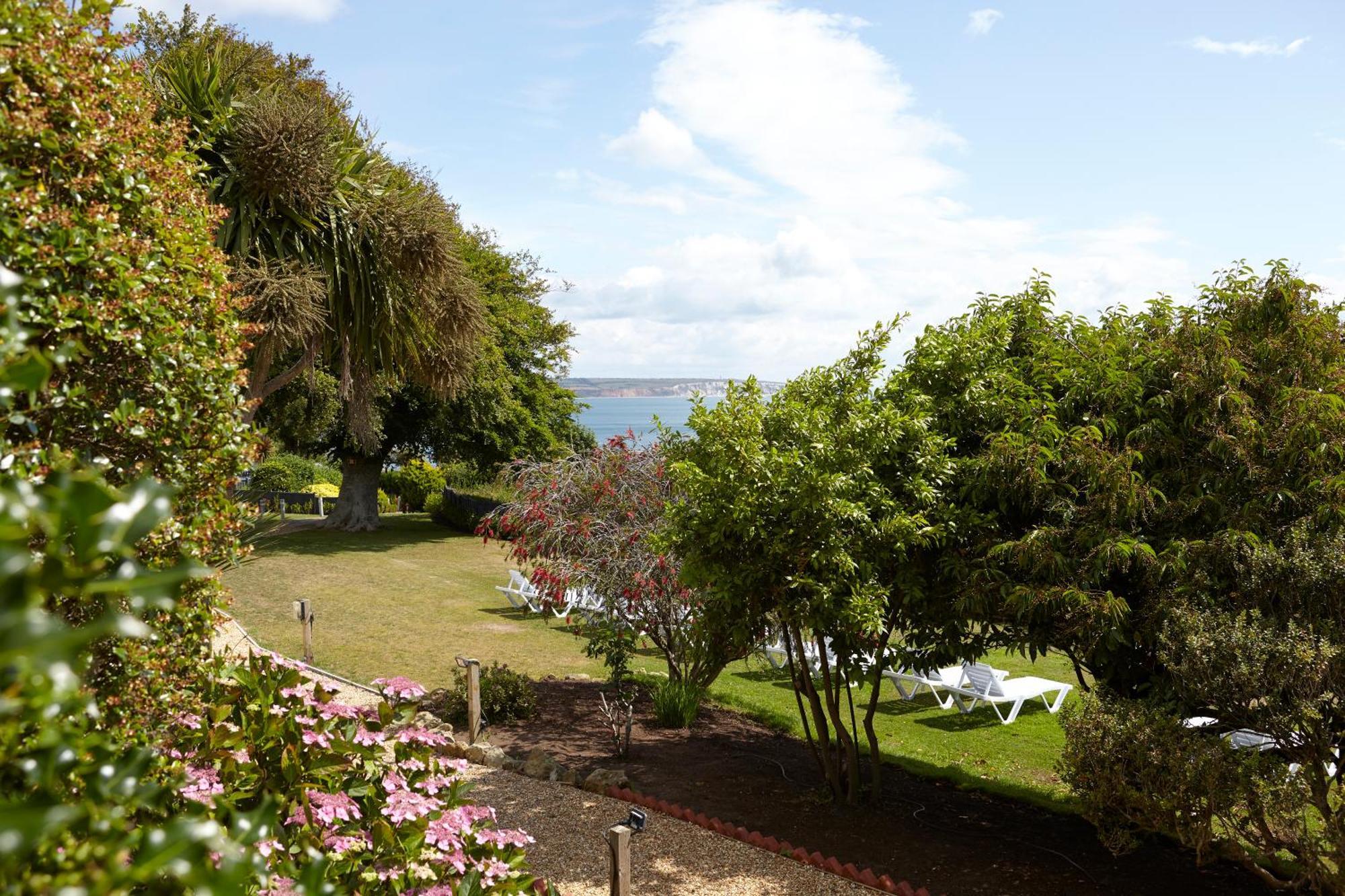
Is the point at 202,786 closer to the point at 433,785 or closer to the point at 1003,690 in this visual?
the point at 433,785

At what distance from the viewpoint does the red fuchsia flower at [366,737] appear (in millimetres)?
4273

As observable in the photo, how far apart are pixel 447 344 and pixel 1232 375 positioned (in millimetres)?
9078

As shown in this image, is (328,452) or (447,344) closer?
(447,344)

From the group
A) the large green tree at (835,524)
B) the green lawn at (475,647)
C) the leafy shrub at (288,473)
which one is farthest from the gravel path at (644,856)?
the leafy shrub at (288,473)

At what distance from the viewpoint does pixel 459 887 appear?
3.74 metres

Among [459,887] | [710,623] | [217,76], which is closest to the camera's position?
[459,887]

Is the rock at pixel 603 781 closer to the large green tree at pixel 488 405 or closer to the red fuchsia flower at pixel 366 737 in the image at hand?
the red fuchsia flower at pixel 366 737

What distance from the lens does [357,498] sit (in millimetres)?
26109

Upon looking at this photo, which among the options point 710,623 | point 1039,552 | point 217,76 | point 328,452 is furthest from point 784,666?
point 328,452

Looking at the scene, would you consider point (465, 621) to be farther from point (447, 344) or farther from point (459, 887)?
point (459, 887)

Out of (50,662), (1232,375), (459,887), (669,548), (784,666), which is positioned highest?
(1232,375)

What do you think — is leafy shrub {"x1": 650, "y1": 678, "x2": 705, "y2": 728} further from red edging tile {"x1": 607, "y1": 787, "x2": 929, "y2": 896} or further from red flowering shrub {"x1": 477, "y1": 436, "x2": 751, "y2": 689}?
red edging tile {"x1": 607, "y1": 787, "x2": 929, "y2": 896}

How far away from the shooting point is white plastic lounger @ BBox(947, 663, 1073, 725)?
1241 cm

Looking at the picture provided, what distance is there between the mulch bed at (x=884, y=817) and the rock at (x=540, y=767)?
12.1 inches
